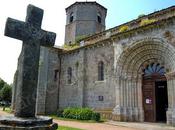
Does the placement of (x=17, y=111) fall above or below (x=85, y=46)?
below

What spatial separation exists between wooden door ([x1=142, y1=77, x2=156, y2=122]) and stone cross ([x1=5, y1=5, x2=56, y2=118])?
11.4 m

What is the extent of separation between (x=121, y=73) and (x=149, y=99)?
2.61m

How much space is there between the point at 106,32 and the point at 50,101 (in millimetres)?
8005

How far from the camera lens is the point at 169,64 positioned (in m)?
14.0

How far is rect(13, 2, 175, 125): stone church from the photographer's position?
1462cm

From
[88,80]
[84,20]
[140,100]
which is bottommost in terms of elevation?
[140,100]

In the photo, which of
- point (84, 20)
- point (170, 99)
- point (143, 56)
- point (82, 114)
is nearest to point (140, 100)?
point (170, 99)

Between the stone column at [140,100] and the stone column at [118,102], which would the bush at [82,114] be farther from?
the stone column at [140,100]

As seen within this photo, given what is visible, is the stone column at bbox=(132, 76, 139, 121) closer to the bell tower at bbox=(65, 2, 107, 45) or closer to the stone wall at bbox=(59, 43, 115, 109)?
the stone wall at bbox=(59, 43, 115, 109)

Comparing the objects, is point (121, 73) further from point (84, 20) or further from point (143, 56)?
point (84, 20)

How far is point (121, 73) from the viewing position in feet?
53.8

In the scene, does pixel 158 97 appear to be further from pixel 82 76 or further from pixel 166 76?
pixel 82 76

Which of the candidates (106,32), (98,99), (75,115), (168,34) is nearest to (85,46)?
(106,32)

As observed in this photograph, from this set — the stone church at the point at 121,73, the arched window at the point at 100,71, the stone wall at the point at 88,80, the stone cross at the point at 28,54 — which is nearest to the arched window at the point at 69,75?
the stone church at the point at 121,73
